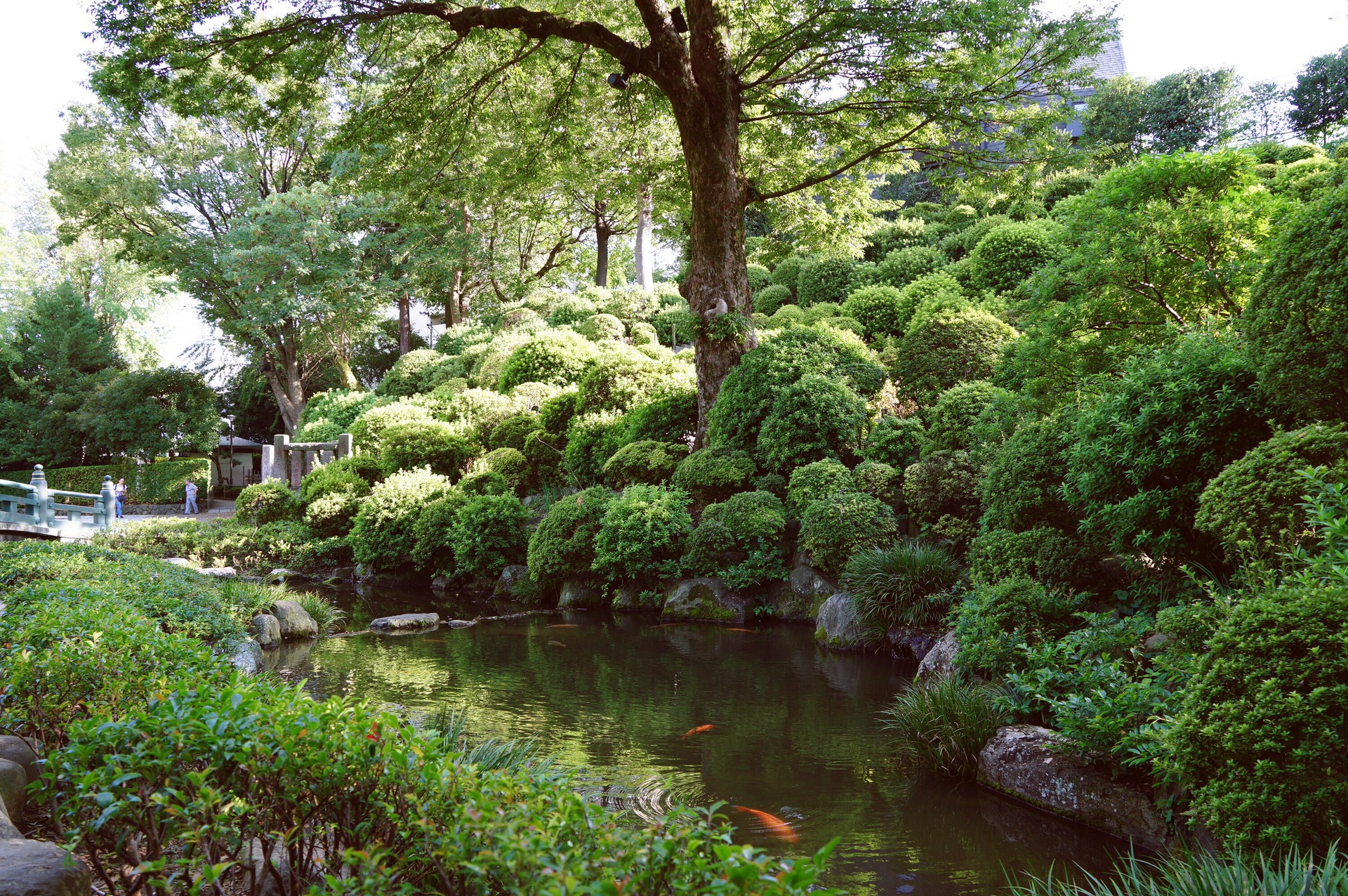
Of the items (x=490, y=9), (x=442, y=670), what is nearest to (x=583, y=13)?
(x=490, y=9)

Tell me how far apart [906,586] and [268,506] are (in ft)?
42.8

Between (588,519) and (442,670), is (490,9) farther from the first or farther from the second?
(442,670)

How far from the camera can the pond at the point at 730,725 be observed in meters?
4.06

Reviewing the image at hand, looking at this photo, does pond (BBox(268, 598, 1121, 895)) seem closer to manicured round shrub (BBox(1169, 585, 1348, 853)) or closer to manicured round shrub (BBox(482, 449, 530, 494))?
manicured round shrub (BBox(1169, 585, 1348, 853))

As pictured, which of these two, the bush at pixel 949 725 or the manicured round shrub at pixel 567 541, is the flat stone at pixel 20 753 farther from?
the manicured round shrub at pixel 567 541

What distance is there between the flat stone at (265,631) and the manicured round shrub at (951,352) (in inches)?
337

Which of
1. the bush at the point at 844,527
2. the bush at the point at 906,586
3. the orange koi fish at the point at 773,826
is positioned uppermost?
the bush at the point at 844,527

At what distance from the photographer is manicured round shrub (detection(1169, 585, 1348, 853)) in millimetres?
2992

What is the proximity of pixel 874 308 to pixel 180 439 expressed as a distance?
24238 millimetres

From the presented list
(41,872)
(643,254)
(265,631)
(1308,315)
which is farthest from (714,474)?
(643,254)

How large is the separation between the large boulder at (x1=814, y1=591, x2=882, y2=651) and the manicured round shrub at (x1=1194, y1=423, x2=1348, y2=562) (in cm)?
413

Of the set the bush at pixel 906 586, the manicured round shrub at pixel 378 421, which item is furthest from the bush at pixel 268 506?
the bush at pixel 906 586

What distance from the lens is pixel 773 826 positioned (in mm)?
4273

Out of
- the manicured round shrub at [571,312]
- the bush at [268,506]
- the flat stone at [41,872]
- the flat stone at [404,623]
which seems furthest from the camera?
the manicured round shrub at [571,312]
